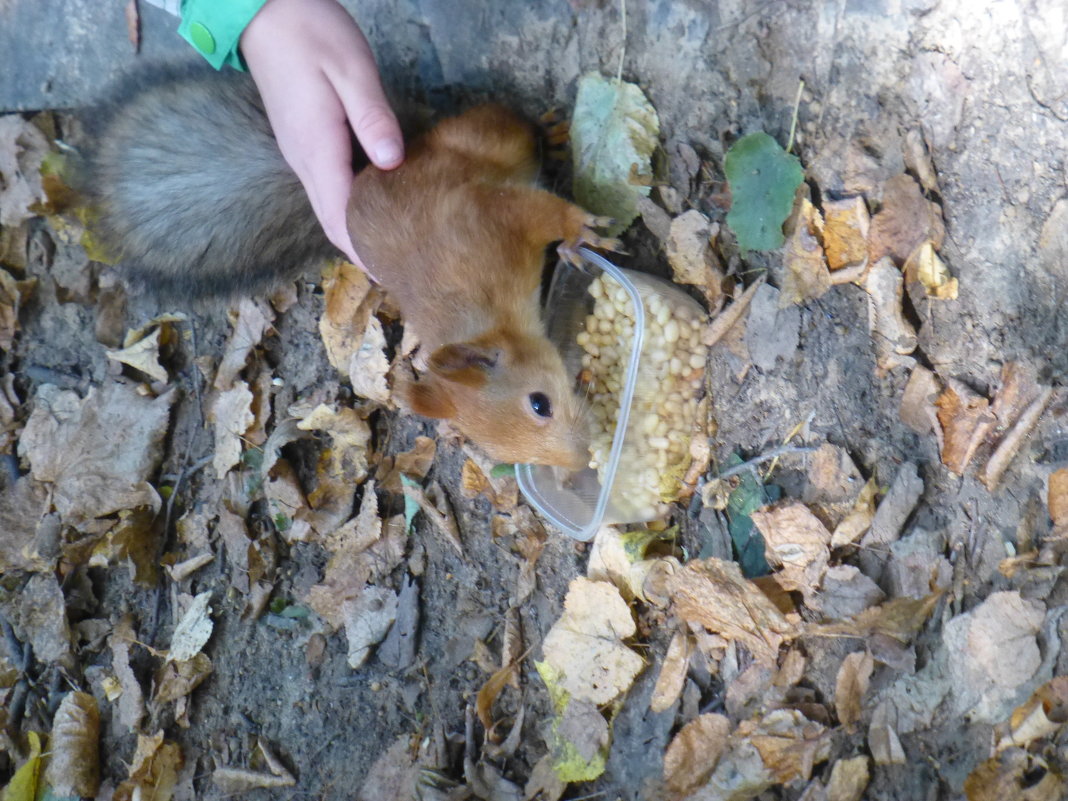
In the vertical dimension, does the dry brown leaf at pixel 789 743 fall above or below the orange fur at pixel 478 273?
below

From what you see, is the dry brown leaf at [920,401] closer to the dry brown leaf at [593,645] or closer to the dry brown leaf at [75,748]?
the dry brown leaf at [593,645]

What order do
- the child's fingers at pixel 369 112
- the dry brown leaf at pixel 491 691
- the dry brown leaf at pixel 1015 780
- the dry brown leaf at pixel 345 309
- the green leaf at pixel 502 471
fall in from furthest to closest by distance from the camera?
the dry brown leaf at pixel 345 309, the green leaf at pixel 502 471, the dry brown leaf at pixel 491 691, the child's fingers at pixel 369 112, the dry brown leaf at pixel 1015 780

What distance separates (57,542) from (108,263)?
961mm

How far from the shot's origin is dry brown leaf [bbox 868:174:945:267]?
73.7 inches

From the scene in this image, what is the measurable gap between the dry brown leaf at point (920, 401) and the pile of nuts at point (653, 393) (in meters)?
0.51

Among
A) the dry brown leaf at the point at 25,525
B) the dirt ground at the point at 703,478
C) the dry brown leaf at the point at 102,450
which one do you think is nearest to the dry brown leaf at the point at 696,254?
the dirt ground at the point at 703,478

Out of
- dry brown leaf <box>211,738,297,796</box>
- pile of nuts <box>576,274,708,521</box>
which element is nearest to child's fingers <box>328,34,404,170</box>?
pile of nuts <box>576,274,708,521</box>

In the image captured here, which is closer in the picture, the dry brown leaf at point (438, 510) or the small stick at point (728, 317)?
the small stick at point (728, 317)

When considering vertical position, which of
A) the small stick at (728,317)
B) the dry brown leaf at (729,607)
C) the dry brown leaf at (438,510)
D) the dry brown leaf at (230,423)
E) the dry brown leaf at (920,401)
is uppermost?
the dry brown leaf at (920,401)

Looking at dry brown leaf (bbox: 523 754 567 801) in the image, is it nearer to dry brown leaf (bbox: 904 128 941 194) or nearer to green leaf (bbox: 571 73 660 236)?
green leaf (bbox: 571 73 660 236)

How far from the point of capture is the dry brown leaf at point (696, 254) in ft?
7.29

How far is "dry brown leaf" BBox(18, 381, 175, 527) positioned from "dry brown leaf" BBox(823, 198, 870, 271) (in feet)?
7.14

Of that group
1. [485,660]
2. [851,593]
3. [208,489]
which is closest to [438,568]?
[485,660]

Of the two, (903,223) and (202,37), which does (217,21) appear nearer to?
(202,37)
